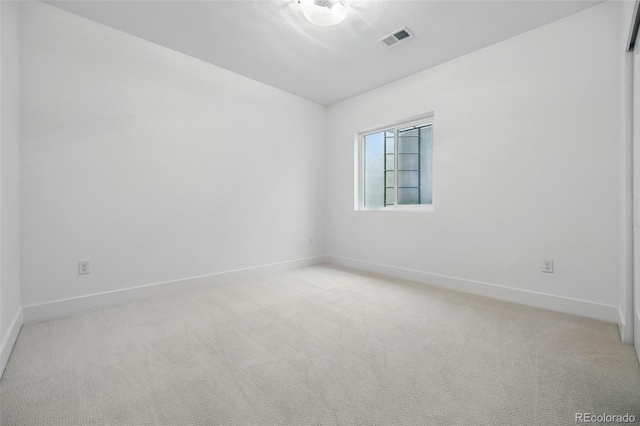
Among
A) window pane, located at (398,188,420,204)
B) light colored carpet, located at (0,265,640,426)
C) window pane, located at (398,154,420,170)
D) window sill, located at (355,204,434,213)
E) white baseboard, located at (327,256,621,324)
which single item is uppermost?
window pane, located at (398,154,420,170)

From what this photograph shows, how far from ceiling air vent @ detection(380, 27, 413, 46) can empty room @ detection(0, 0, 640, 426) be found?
0.03 m

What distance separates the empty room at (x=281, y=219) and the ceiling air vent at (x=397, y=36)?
32 mm

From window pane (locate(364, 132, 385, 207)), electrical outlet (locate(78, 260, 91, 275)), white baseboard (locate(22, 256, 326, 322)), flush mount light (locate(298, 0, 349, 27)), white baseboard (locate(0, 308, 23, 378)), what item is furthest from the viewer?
window pane (locate(364, 132, 385, 207))

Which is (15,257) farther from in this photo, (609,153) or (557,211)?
(609,153)

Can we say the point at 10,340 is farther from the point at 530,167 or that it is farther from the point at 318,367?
the point at 530,167

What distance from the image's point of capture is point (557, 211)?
2.28 meters

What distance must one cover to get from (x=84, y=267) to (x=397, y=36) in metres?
3.48

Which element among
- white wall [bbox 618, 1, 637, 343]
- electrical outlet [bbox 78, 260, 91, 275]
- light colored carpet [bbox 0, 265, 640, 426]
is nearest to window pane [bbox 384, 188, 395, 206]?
light colored carpet [bbox 0, 265, 640, 426]

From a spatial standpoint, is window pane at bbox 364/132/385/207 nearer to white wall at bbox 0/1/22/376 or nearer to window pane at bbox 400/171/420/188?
window pane at bbox 400/171/420/188

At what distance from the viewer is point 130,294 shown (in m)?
2.52

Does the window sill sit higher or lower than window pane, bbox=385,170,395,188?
lower

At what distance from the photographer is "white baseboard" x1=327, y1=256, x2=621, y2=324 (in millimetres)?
2078

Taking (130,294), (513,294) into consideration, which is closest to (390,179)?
(513,294)

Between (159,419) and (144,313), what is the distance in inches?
54.8
